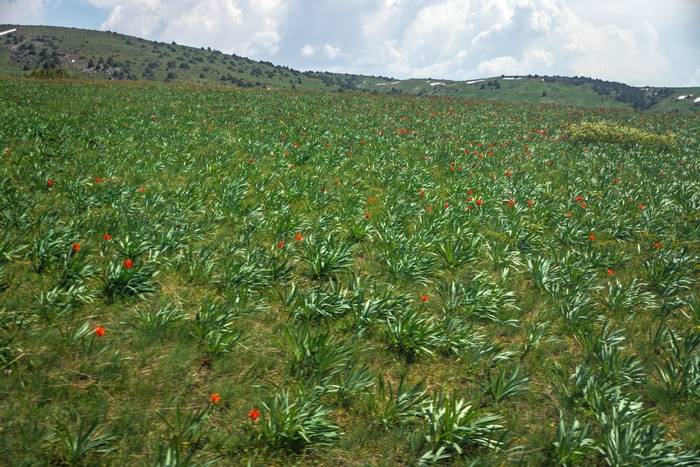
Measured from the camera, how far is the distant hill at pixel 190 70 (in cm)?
10038

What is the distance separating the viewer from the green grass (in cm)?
310

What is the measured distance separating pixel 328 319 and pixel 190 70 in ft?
409

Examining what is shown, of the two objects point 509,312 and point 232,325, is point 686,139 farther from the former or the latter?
point 232,325

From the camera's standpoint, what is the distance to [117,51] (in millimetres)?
120812

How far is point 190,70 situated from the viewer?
112 m

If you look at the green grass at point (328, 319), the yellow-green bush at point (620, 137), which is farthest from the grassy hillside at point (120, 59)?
the green grass at point (328, 319)

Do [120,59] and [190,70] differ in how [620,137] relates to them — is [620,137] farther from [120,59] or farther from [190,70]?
[120,59]

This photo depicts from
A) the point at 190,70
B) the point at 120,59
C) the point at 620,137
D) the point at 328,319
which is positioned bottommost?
the point at 328,319

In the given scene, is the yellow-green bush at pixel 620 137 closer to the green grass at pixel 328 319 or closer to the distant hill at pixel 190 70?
the green grass at pixel 328 319

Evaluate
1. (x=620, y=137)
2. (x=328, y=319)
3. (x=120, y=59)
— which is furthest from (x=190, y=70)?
(x=328, y=319)

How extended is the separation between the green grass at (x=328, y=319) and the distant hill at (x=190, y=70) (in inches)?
3699

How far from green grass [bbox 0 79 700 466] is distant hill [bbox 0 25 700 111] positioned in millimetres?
93957

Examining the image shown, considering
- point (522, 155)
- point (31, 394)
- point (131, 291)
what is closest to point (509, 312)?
point (131, 291)

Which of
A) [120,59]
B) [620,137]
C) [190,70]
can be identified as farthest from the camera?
[190,70]
